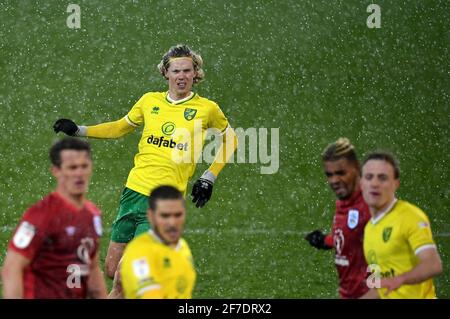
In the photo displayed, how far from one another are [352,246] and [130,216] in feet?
10.5

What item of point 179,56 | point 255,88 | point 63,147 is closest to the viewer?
point 63,147

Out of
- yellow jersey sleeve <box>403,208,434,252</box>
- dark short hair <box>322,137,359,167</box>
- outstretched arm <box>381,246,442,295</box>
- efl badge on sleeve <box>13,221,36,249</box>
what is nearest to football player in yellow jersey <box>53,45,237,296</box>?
dark short hair <box>322,137,359,167</box>

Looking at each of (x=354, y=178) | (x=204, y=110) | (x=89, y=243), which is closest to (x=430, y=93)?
(x=204, y=110)

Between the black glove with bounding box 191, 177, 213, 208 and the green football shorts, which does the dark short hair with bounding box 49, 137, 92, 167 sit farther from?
the black glove with bounding box 191, 177, 213, 208

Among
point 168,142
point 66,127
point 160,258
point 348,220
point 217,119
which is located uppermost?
point 217,119

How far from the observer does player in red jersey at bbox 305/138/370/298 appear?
30.0 ft

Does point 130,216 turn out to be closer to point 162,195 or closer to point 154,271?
point 162,195

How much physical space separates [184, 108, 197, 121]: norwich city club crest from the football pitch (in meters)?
6.57

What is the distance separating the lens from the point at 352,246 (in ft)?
30.2

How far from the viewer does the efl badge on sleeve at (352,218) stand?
9211mm

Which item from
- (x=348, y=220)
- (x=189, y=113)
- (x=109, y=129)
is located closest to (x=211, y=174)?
(x=189, y=113)

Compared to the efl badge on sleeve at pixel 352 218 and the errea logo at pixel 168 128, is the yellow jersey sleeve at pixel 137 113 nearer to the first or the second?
the errea logo at pixel 168 128

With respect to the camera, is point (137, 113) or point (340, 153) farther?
point (137, 113)
